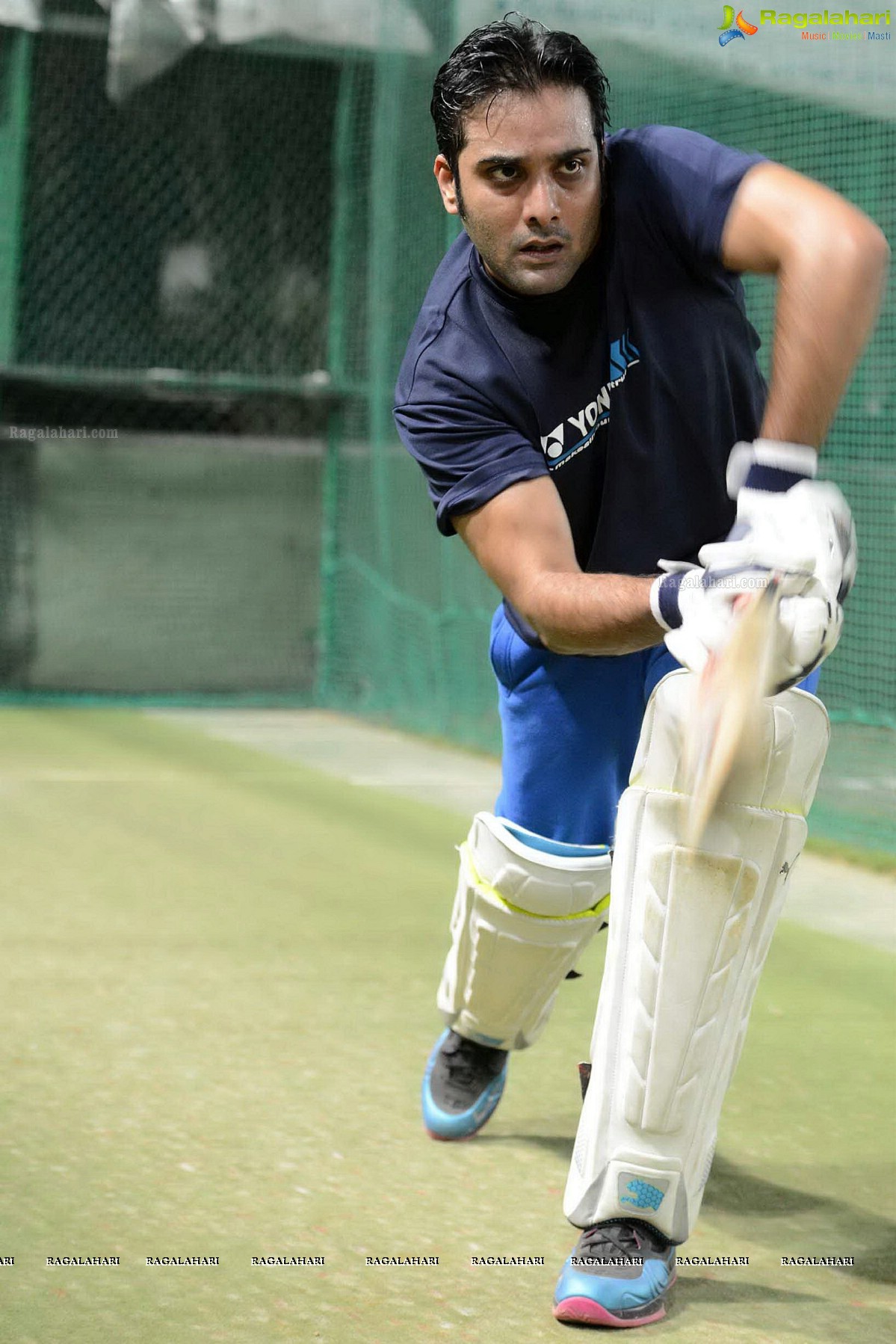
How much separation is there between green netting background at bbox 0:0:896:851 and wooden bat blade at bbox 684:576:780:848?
19.3 feet

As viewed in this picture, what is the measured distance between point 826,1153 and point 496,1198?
51cm

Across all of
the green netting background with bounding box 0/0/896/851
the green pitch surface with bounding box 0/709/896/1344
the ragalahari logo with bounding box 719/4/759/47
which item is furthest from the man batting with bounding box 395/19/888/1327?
the green netting background with bounding box 0/0/896/851

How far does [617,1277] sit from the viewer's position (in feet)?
5.98

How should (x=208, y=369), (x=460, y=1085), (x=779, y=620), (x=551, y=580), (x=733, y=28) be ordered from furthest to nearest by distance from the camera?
(x=208, y=369)
(x=733, y=28)
(x=460, y=1085)
(x=551, y=580)
(x=779, y=620)

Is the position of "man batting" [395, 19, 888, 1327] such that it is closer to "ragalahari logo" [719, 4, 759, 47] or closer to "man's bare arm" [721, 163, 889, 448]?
"man's bare arm" [721, 163, 889, 448]

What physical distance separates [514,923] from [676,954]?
0.55m

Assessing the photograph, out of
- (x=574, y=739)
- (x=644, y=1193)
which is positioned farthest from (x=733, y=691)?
(x=574, y=739)

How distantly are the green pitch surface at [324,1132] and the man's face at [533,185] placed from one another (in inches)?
46.1

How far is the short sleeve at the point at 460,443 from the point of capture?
2.03 m

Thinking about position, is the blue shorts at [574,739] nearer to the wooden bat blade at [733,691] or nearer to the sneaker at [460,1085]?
the sneaker at [460,1085]

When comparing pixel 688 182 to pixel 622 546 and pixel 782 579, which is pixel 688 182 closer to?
pixel 622 546

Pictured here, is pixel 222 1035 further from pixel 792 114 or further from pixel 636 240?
pixel 792 114

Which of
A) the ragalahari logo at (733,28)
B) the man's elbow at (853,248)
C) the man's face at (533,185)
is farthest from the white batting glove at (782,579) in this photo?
the ragalahari logo at (733,28)

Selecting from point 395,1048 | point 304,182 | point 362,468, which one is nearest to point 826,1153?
point 395,1048
